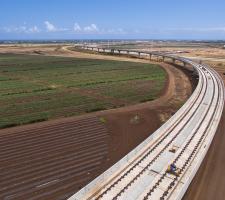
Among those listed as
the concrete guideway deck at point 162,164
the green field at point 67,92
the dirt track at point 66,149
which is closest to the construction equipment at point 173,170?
the concrete guideway deck at point 162,164

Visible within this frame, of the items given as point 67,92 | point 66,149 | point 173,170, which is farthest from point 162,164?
point 67,92

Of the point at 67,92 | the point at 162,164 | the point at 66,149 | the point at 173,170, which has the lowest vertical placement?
the point at 67,92

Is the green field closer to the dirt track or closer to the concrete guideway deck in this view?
the dirt track

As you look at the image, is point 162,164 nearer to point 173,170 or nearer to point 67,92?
point 173,170

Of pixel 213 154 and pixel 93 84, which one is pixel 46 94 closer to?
pixel 93 84

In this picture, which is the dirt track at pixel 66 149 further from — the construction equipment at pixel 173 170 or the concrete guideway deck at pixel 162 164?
the construction equipment at pixel 173 170

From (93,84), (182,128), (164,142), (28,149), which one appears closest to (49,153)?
(28,149)

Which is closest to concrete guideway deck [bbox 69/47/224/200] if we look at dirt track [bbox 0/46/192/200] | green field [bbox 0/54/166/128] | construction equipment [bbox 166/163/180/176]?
construction equipment [bbox 166/163/180/176]
